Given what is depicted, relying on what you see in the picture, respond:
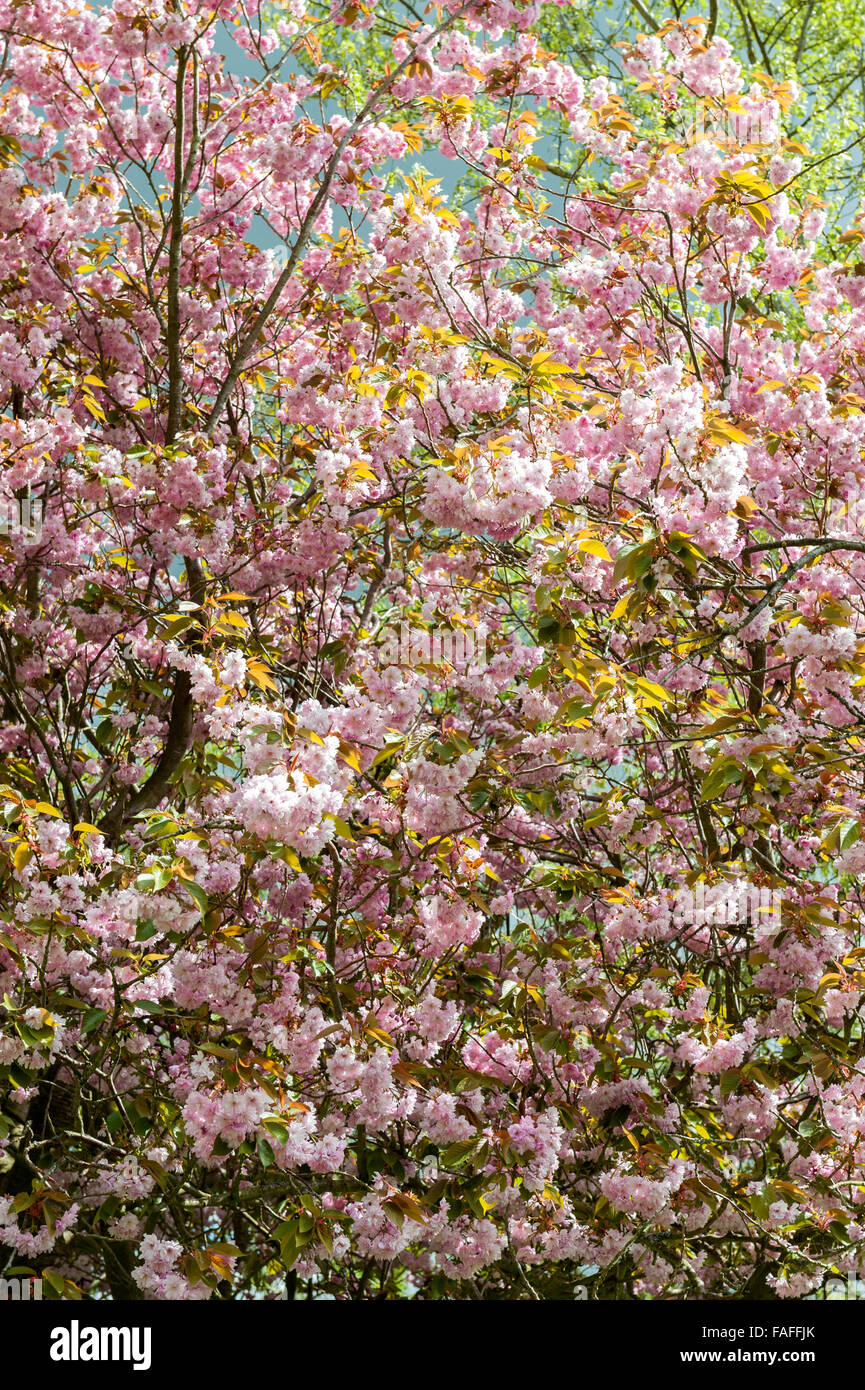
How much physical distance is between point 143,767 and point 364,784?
1236 millimetres

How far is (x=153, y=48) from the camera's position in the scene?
4602 mm

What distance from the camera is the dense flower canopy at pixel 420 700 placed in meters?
3.37

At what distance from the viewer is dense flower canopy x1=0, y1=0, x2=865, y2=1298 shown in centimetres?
337

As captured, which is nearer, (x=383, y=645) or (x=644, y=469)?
(x=644, y=469)

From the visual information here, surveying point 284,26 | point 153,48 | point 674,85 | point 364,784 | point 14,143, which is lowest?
point 364,784

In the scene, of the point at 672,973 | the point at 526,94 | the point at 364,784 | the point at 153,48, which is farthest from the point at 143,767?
the point at 526,94

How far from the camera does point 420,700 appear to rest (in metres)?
4.21

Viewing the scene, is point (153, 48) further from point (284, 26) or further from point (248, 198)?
point (284, 26)

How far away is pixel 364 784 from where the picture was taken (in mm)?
4336

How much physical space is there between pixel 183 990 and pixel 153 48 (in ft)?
11.1

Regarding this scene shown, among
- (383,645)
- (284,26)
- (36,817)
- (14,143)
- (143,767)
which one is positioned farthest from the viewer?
(284,26)
